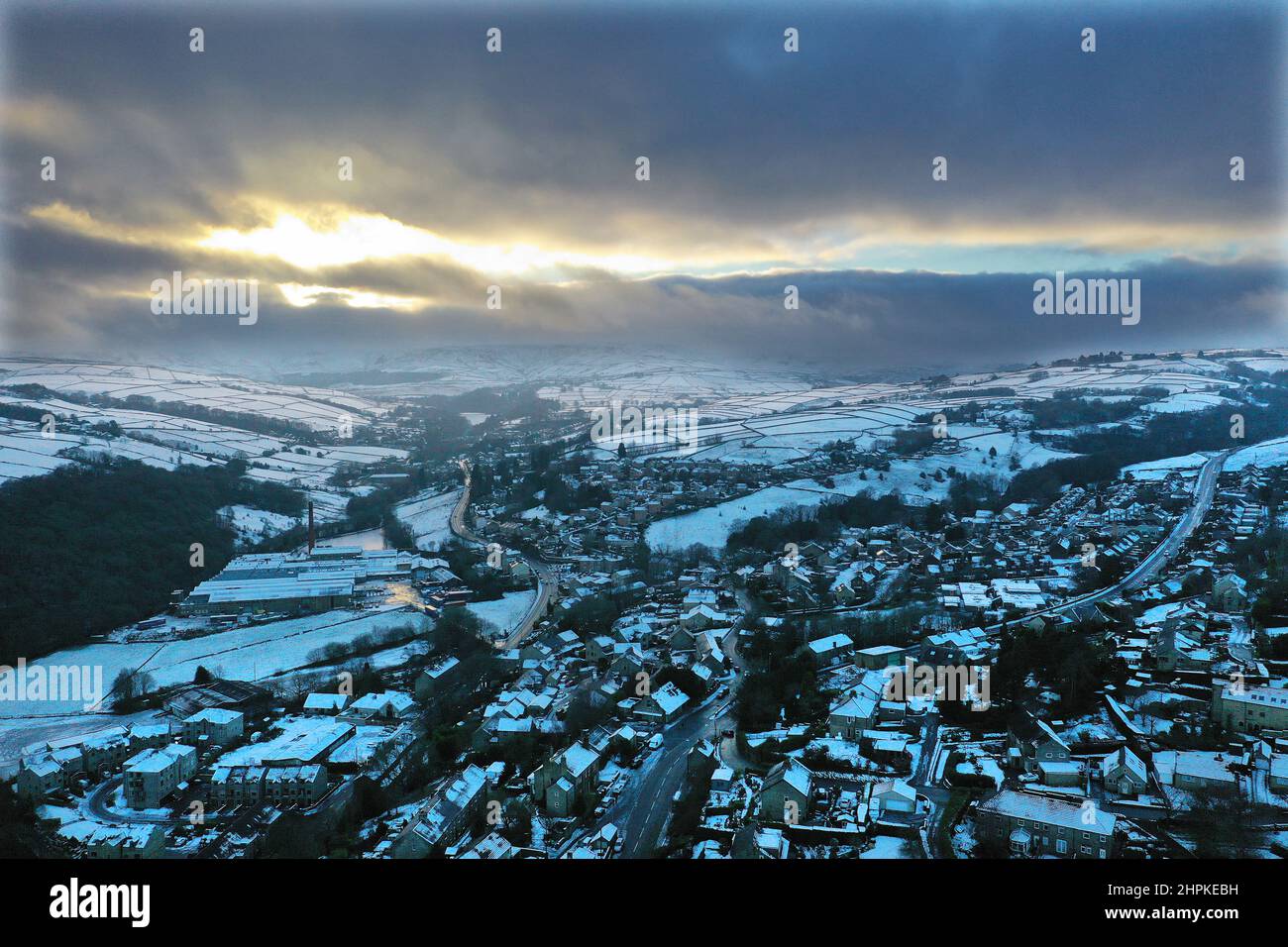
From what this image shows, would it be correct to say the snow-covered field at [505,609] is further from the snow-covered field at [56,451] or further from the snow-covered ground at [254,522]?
the snow-covered field at [56,451]

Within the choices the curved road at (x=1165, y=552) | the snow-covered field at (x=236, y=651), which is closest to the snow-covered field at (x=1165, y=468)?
the curved road at (x=1165, y=552)

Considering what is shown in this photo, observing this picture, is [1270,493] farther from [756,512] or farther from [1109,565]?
[756,512]

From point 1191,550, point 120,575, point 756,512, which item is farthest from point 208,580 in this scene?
point 1191,550

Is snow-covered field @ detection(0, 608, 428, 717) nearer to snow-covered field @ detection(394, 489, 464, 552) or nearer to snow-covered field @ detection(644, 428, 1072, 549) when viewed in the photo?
snow-covered field @ detection(394, 489, 464, 552)

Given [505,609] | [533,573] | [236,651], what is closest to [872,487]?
[533,573]

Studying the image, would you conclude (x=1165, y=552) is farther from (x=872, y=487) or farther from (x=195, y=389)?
(x=195, y=389)

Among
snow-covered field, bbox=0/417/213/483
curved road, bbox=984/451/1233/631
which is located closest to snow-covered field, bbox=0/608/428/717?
snow-covered field, bbox=0/417/213/483

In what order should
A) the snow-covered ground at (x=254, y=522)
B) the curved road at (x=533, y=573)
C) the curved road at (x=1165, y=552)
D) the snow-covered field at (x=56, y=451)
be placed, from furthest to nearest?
the snow-covered ground at (x=254, y=522), the snow-covered field at (x=56, y=451), the curved road at (x=533, y=573), the curved road at (x=1165, y=552)

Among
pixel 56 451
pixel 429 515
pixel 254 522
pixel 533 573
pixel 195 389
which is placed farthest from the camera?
pixel 195 389

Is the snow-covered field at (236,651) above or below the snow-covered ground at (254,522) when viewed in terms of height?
below
